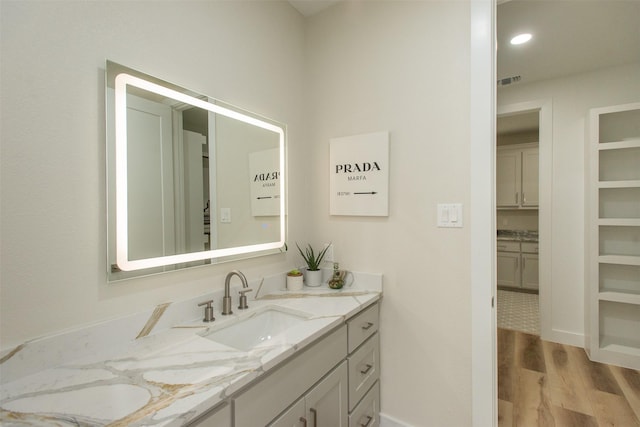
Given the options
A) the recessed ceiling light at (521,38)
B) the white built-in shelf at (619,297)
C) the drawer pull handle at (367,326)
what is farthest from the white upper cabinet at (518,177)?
the drawer pull handle at (367,326)

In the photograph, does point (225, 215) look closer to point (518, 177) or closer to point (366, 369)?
point (366, 369)

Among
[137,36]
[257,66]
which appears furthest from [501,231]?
[137,36]

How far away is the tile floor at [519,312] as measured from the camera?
3249 millimetres

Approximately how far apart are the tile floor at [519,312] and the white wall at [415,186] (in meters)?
2.30

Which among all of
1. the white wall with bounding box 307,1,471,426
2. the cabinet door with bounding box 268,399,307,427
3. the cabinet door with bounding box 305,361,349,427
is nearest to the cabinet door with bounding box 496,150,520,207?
the white wall with bounding box 307,1,471,426

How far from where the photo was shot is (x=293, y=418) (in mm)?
1002

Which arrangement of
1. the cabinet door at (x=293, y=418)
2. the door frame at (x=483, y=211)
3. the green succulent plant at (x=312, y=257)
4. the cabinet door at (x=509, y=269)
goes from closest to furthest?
the cabinet door at (x=293, y=418)
the door frame at (x=483, y=211)
the green succulent plant at (x=312, y=257)
the cabinet door at (x=509, y=269)

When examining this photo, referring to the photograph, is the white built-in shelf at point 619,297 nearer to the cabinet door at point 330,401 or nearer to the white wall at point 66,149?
the cabinet door at point 330,401

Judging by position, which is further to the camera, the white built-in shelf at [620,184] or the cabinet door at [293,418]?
the white built-in shelf at [620,184]

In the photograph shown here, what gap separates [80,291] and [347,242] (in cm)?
130

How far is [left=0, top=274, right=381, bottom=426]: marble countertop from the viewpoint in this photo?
0.66 m

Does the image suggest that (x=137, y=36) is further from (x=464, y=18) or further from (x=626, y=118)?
(x=626, y=118)

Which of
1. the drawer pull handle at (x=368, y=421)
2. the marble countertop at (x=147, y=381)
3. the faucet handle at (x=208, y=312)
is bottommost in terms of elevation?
the drawer pull handle at (x=368, y=421)

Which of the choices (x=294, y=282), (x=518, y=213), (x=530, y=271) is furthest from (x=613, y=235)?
(x=294, y=282)
